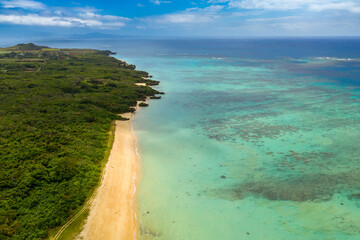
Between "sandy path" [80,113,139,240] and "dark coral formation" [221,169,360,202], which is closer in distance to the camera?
"sandy path" [80,113,139,240]

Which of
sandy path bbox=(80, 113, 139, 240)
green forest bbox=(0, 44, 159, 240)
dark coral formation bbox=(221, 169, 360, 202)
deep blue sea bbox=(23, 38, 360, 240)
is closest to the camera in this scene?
sandy path bbox=(80, 113, 139, 240)

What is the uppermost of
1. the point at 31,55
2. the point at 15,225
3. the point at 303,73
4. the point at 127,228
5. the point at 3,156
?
the point at 31,55

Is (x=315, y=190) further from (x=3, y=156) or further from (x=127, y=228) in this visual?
(x=3, y=156)

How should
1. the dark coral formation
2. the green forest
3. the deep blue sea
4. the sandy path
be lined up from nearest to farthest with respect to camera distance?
the sandy path, the green forest, the deep blue sea, the dark coral formation

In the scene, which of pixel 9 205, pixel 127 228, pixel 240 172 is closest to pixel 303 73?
pixel 240 172

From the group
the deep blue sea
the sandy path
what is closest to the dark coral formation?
the deep blue sea

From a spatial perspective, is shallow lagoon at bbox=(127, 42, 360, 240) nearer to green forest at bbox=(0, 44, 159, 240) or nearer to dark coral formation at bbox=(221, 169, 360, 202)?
dark coral formation at bbox=(221, 169, 360, 202)
